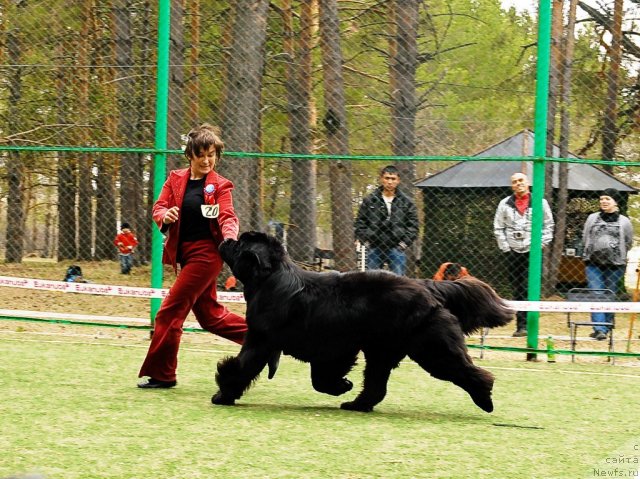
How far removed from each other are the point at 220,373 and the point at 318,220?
5.83 metres

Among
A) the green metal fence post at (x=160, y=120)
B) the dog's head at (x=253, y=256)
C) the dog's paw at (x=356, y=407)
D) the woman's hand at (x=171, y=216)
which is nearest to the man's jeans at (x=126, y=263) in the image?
the green metal fence post at (x=160, y=120)

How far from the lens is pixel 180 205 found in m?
6.11

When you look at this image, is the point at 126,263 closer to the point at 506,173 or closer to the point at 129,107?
the point at 129,107

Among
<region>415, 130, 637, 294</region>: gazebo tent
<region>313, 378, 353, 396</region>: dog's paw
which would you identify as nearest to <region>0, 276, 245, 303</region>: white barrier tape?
<region>415, 130, 637, 294</region>: gazebo tent

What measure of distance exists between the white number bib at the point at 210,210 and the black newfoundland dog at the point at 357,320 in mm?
395

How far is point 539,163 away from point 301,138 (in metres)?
2.89

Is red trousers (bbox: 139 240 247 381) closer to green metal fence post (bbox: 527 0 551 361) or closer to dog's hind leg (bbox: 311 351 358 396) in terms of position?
dog's hind leg (bbox: 311 351 358 396)

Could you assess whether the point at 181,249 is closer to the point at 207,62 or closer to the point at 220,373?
the point at 220,373

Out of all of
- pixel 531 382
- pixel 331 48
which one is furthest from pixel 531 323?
pixel 331 48

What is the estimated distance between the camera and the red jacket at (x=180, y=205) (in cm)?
602

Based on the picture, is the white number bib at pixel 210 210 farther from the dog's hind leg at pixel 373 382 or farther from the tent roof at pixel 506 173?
the tent roof at pixel 506 173

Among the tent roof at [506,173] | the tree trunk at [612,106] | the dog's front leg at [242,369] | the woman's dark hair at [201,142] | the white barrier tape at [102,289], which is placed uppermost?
the tree trunk at [612,106]

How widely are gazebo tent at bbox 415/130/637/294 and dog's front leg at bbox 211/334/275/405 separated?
502 cm

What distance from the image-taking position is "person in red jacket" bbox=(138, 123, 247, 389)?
605cm
